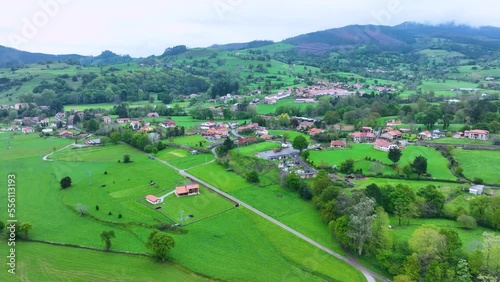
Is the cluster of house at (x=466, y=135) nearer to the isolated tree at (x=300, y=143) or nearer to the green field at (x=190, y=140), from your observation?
the isolated tree at (x=300, y=143)

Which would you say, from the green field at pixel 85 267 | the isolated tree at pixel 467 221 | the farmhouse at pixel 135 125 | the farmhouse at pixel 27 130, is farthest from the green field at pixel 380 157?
the farmhouse at pixel 27 130

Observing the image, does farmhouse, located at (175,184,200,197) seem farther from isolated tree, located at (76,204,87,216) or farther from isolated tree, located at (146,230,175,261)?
isolated tree, located at (146,230,175,261)

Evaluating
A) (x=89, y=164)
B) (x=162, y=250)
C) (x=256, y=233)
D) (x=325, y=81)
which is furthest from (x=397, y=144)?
(x=325, y=81)

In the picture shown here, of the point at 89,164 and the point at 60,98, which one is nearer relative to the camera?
the point at 89,164

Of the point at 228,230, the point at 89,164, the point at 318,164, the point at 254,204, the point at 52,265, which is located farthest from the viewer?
the point at 89,164

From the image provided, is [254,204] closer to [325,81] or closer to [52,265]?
[52,265]

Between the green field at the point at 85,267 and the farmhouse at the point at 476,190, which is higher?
Result: the green field at the point at 85,267

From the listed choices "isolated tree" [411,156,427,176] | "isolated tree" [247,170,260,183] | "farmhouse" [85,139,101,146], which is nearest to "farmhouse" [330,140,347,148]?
"isolated tree" [411,156,427,176]
